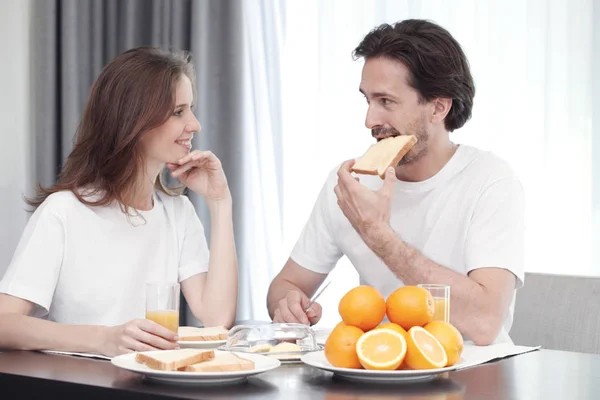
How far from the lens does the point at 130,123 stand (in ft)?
6.64

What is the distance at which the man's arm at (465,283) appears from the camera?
1771mm

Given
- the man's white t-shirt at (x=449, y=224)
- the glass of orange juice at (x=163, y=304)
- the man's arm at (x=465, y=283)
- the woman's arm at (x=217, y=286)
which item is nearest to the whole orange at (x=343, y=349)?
the glass of orange juice at (x=163, y=304)

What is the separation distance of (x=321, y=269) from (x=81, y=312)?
2.34 ft

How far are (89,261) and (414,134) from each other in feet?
3.02

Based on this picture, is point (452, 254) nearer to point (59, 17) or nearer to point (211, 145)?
point (211, 145)

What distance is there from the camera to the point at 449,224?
2.09 metres

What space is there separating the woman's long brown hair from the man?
50cm

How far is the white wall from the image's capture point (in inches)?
126

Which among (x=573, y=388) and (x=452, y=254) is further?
(x=452, y=254)

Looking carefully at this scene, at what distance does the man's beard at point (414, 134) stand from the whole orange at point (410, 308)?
0.89 m

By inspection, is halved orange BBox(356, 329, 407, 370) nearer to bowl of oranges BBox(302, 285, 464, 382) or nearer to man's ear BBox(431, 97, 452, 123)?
bowl of oranges BBox(302, 285, 464, 382)

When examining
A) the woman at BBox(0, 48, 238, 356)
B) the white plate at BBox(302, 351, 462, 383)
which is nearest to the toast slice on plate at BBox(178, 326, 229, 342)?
the woman at BBox(0, 48, 238, 356)

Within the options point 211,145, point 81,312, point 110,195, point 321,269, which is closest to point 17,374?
point 81,312

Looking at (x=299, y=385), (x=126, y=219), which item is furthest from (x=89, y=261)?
(x=299, y=385)
